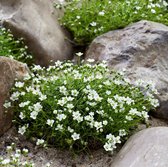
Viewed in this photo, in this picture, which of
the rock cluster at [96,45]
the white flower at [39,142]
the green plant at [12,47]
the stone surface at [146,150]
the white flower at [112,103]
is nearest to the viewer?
the stone surface at [146,150]

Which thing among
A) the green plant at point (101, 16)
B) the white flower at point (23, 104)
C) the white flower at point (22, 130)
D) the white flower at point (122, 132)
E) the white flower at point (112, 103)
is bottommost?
the white flower at point (22, 130)

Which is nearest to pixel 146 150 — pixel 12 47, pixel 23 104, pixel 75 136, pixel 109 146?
pixel 109 146

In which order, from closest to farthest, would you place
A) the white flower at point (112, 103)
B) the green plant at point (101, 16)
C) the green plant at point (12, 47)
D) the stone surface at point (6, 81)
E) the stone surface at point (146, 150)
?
1. the stone surface at point (146, 150)
2. the white flower at point (112, 103)
3. the stone surface at point (6, 81)
4. the green plant at point (12, 47)
5. the green plant at point (101, 16)

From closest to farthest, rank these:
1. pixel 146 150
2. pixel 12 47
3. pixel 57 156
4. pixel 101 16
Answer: pixel 146 150 → pixel 57 156 → pixel 12 47 → pixel 101 16

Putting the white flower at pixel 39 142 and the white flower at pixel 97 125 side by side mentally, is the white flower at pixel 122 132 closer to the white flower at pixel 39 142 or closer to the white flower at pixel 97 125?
the white flower at pixel 97 125

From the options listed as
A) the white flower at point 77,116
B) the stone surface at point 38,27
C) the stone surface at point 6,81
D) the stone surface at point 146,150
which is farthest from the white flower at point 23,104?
the stone surface at point 38,27

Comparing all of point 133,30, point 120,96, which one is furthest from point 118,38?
point 120,96

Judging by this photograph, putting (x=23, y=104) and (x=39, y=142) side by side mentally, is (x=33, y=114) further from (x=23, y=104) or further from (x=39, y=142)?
(x=39, y=142)
